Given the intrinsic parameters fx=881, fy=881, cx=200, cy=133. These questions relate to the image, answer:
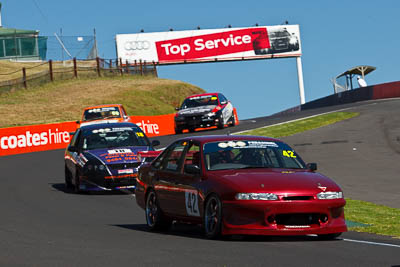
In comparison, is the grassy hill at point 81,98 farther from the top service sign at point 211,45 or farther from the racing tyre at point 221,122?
the racing tyre at point 221,122

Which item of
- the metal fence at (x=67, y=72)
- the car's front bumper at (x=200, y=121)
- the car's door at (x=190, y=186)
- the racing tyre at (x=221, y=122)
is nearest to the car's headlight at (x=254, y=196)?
the car's door at (x=190, y=186)

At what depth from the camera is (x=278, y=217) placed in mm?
9672

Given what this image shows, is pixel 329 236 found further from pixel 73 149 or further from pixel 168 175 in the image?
pixel 73 149

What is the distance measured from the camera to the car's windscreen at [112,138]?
18391mm

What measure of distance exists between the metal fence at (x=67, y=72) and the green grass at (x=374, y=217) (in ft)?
153

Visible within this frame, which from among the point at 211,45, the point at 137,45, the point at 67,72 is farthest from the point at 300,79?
the point at 67,72

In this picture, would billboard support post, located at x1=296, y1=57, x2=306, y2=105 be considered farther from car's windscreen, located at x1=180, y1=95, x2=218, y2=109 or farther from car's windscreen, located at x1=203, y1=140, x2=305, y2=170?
car's windscreen, located at x1=203, y1=140, x2=305, y2=170

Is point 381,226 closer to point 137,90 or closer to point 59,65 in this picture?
point 137,90

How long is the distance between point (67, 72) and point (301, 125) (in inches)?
1354

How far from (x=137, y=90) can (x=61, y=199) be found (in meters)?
54.6

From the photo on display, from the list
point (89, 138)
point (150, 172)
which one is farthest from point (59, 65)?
point (150, 172)

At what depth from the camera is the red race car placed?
31.5ft

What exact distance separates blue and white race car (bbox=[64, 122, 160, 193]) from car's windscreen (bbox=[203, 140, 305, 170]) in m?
5.95

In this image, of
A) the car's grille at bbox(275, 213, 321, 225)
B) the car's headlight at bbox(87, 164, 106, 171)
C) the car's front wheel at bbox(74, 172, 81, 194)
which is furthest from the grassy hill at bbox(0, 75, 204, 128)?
the car's grille at bbox(275, 213, 321, 225)
